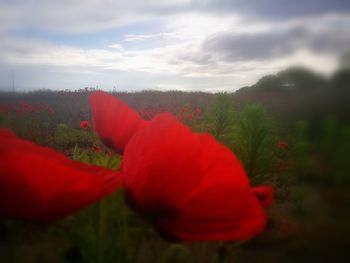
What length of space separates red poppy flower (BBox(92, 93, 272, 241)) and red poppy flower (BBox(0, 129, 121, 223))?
5 cm

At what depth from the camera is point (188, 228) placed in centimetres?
35

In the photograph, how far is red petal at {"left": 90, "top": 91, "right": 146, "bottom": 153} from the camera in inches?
18.9

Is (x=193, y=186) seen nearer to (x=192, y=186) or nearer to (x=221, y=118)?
(x=192, y=186)

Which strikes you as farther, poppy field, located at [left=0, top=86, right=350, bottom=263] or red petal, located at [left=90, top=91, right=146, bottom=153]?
red petal, located at [left=90, top=91, right=146, bottom=153]

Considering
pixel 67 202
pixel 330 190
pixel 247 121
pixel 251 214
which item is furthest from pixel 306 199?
pixel 247 121

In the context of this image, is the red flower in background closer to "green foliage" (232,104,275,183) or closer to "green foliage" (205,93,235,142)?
"green foliage" (232,104,275,183)

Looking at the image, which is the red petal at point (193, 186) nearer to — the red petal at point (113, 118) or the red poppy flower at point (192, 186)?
the red poppy flower at point (192, 186)

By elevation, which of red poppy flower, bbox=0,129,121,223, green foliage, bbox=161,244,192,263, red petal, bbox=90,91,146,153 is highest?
red petal, bbox=90,91,146,153

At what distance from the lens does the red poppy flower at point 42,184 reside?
0.31 metres

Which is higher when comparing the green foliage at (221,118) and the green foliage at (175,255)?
the green foliage at (221,118)

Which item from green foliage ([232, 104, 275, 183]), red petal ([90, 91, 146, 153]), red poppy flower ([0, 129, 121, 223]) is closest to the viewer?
red poppy flower ([0, 129, 121, 223])

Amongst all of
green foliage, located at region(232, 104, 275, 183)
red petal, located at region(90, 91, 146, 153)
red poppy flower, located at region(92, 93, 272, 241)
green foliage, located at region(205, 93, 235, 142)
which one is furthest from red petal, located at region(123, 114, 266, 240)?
green foliage, located at region(205, 93, 235, 142)

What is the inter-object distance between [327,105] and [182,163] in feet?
0.99

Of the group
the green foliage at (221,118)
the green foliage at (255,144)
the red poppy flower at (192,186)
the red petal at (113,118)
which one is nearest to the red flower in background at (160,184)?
the red poppy flower at (192,186)
